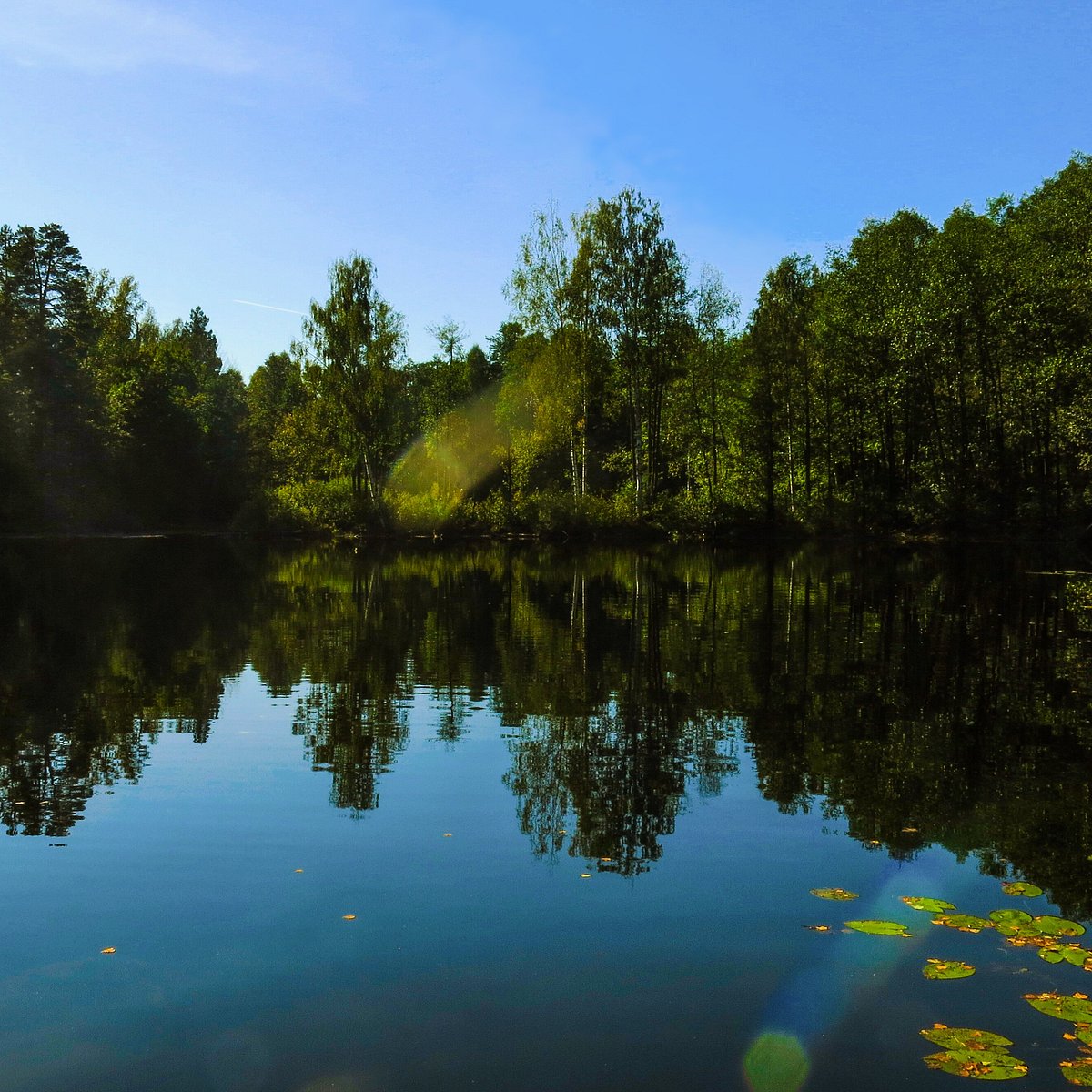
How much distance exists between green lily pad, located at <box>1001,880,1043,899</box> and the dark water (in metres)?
0.07

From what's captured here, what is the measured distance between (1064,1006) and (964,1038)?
69 cm

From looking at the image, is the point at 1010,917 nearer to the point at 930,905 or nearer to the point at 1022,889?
the point at 930,905

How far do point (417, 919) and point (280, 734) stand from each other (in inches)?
244

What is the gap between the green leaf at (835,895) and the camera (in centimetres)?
710

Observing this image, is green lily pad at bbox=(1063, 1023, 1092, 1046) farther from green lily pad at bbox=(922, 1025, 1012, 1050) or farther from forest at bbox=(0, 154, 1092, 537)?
forest at bbox=(0, 154, 1092, 537)

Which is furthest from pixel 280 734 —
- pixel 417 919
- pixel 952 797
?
pixel 952 797

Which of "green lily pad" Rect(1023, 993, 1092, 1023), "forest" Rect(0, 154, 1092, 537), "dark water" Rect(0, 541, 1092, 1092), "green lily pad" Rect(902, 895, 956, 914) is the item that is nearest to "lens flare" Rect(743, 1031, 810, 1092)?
"dark water" Rect(0, 541, 1092, 1092)

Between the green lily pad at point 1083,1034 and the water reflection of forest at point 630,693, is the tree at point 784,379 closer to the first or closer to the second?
the water reflection of forest at point 630,693

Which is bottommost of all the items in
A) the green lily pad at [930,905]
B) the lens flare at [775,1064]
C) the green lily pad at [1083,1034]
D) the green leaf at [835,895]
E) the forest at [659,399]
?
the lens flare at [775,1064]

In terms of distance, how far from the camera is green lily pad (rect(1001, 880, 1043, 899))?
7.12 m

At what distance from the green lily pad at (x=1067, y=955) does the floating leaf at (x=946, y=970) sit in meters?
0.50

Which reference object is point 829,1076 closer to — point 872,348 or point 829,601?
point 829,601

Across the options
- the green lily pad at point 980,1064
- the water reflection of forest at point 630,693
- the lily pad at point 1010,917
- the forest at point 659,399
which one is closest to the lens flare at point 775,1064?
the green lily pad at point 980,1064

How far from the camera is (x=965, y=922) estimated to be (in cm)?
661
